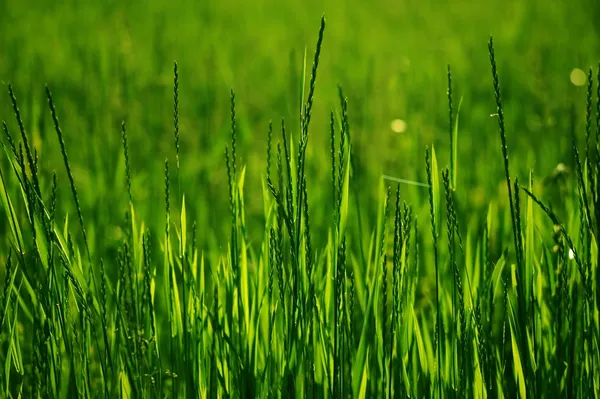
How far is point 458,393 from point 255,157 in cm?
223

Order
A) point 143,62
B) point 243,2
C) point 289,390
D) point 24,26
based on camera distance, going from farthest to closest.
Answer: point 243,2 < point 24,26 < point 143,62 < point 289,390

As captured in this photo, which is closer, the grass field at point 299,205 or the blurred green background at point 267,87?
the grass field at point 299,205

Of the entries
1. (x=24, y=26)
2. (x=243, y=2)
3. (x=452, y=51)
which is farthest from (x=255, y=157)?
Answer: (x=243, y=2)

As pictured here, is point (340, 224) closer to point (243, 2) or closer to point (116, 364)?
point (116, 364)

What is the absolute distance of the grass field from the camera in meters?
1.14

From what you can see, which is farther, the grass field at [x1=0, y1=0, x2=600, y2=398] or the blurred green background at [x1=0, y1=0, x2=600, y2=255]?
the blurred green background at [x1=0, y1=0, x2=600, y2=255]

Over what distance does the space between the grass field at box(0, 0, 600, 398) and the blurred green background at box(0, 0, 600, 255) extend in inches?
1.0

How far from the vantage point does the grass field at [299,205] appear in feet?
3.74

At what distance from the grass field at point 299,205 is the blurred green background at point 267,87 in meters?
0.03

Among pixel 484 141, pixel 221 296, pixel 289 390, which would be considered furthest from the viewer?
pixel 484 141

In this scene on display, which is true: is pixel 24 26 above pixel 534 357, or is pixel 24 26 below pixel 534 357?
above

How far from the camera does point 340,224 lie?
4.08 ft

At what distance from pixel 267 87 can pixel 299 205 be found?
12.1 feet

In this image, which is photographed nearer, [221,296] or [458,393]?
[458,393]
